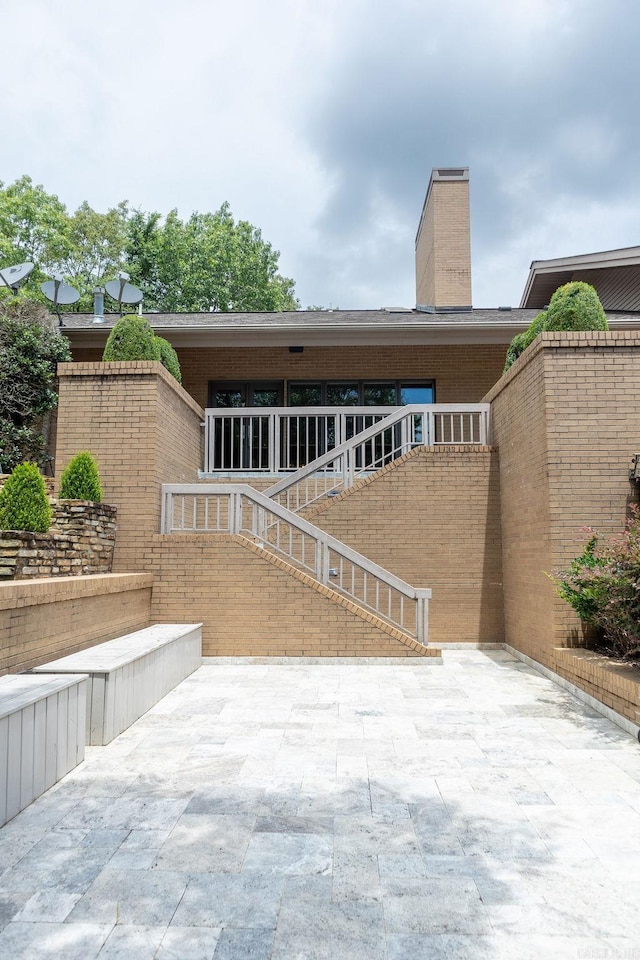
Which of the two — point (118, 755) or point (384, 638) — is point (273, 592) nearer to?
point (384, 638)

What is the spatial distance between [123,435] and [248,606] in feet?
10.2

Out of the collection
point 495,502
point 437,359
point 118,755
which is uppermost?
point 437,359

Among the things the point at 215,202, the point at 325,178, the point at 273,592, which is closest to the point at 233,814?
the point at 273,592

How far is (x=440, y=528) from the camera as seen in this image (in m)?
10.0

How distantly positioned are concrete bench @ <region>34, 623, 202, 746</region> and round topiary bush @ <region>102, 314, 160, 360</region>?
425 centimetres

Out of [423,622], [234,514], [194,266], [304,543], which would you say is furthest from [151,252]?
[423,622]

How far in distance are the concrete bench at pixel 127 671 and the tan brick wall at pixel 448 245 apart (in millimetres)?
14716

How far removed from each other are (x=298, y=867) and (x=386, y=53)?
33.5 ft

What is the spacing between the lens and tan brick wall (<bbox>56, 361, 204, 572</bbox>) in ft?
28.8

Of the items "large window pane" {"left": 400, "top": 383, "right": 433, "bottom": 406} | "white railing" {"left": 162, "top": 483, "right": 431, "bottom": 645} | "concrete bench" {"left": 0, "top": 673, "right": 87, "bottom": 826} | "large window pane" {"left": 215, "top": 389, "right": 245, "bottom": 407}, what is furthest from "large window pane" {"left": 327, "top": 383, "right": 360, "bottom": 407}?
"concrete bench" {"left": 0, "top": 673, "right": 87, "bottom": 826}

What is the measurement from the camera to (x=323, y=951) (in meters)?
2.27

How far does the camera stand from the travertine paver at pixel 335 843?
2.36 meters

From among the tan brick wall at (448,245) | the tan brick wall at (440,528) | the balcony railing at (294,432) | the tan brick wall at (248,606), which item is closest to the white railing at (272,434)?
the balcony railing at (294,432)

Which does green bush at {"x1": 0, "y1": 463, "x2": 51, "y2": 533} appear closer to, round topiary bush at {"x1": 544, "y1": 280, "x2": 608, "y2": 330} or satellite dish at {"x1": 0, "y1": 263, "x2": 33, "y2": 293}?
round topiary bush at {"x1": 544, "y1": 280, "x2": 608, "y2": 330}
